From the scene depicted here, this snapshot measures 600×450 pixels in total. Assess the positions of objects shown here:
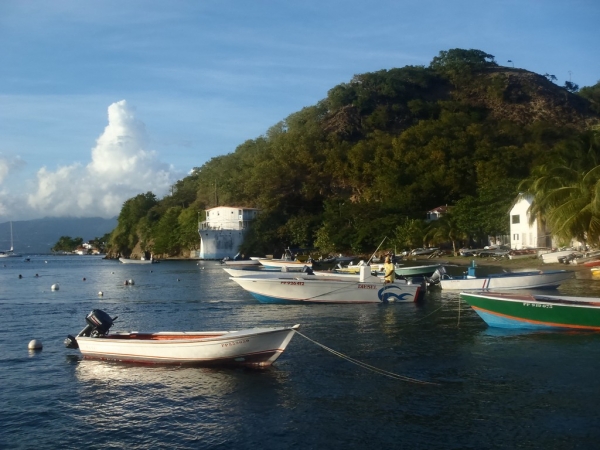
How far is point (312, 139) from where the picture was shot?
128m

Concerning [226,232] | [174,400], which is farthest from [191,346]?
[226,232]

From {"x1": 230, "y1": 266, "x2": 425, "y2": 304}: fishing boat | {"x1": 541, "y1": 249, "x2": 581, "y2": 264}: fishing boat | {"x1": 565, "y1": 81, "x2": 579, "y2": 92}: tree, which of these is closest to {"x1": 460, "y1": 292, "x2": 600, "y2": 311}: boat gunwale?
{"x1": 230, "y1": 266, "x2": 425, "y2": 304}: fishing boat

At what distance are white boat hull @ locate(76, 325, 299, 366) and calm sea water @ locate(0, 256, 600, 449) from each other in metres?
0.37

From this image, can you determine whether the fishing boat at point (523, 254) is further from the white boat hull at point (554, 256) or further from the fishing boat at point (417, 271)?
the fishing boat at point (417, 271)

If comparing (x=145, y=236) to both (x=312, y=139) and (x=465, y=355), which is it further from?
(x=465, y=355)

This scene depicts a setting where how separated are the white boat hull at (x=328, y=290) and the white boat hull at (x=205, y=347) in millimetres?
13909

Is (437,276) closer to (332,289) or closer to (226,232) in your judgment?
(332,289)

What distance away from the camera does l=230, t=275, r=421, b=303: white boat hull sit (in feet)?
104

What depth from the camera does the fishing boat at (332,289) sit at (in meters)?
31.7

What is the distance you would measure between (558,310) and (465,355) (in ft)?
14.3

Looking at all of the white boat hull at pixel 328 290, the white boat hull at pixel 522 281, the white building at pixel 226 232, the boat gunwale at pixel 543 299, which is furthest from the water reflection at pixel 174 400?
the white building at pixel 226 232

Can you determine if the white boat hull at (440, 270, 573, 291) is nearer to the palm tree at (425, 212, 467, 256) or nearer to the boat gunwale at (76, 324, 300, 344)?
the boat gunwale at (76, 324, 300, 344)

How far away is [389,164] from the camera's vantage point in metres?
111

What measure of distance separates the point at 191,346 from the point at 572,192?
39262 mm
